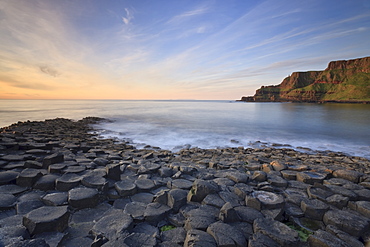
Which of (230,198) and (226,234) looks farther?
(230,198)

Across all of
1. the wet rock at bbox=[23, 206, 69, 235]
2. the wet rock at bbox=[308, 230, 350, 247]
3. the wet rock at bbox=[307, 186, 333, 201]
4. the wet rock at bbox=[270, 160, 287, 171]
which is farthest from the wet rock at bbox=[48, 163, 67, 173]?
the wet rock at bbox=[270, 160, 287, 171]

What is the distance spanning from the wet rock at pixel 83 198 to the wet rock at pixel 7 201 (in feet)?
3.10

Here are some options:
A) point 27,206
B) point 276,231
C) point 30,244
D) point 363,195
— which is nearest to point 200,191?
point 276,231

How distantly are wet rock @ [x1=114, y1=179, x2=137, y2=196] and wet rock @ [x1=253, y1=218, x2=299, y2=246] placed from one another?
2.53 metres

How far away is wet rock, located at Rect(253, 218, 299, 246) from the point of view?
99.4 inches

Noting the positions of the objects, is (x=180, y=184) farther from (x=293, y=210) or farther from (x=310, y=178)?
(x=310, y=178)

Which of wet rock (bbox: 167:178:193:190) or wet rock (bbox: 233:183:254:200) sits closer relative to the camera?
wet rock (bbox: 233:183:254:200)

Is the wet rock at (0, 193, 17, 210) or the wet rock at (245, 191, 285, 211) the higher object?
the wet rock at (0, 193, 17, 210)

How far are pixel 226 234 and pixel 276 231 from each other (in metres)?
0.85

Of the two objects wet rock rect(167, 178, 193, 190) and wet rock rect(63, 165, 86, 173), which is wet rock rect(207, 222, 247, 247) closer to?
wet rock rect(167, 178, 193, 190)

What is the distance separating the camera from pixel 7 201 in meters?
3.17

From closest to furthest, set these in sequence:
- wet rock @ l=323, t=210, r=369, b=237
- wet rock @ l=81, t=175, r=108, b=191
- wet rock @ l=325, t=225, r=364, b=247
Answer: wet rock @ l=325, t=225, r=364, b=247 → wet rock @ l=323, t=210, r=369, b=237 → wet rock @ l=81, t=175, r=108, b=191

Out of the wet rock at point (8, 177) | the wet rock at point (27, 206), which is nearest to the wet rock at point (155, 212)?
the wet rock at point (27, 206)

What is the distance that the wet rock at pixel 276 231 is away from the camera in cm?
253
